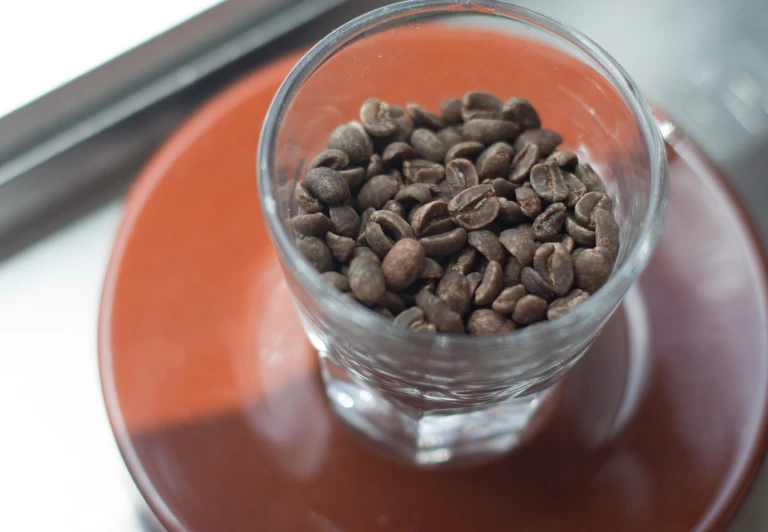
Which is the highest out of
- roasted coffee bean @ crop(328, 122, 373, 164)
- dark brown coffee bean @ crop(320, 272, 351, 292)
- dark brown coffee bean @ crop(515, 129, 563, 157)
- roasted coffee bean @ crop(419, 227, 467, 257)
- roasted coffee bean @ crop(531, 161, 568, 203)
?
roasted coffee bean @ crop(328, 122, 373, 164)

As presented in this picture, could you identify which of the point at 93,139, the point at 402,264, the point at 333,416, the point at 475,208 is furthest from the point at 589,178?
the point at 93,139

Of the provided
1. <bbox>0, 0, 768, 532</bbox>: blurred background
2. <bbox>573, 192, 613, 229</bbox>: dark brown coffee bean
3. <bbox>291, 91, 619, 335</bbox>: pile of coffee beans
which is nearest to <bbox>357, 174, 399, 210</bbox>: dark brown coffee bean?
<bbox>291, 91, 619, 335</bbox>: pile of coffee beans

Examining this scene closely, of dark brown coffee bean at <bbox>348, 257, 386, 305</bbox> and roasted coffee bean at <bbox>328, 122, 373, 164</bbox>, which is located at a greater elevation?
roasted coffee bean at <bbox>328, 122, 373, 164</bbox>

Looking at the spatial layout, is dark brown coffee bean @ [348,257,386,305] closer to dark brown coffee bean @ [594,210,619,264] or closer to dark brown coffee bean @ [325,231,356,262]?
dark brown coffee bean @ [325,231,356,262]

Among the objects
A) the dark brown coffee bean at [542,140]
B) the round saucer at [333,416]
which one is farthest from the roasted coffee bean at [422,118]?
the round saucer at [333,416]

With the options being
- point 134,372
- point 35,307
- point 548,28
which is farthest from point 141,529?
point 548,28

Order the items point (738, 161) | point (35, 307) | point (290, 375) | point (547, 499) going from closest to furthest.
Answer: point (547, 499)
point (290, 375)
point (35, 307)
point (738, 161)

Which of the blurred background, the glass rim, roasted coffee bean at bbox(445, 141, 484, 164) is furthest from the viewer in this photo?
the blurred background

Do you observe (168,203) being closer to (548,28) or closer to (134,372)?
(134,372)
